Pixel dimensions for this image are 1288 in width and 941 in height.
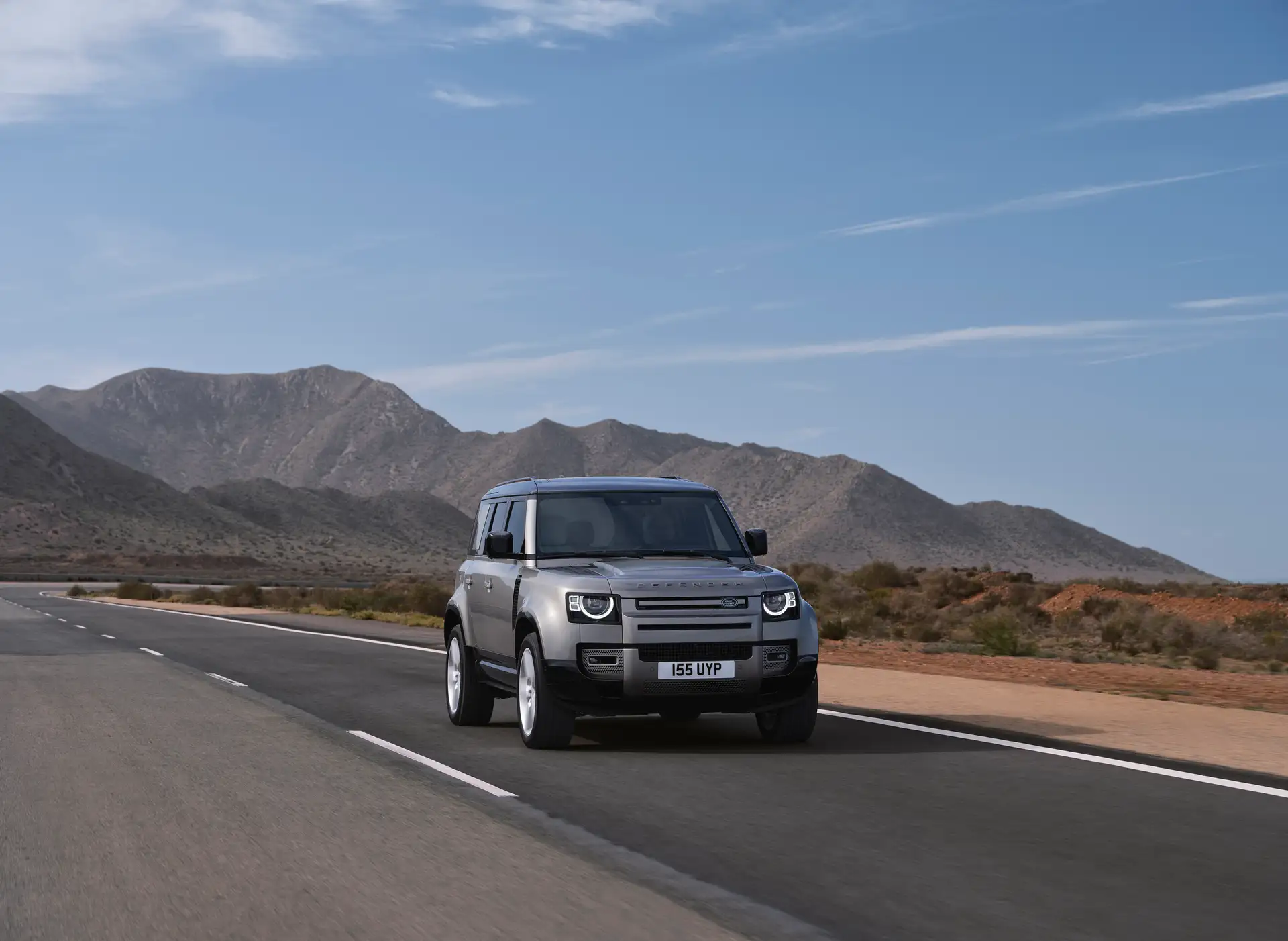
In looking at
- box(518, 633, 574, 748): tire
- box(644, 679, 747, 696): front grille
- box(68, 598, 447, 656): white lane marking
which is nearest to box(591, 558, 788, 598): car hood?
box(644, 679, 747, 696): front grille

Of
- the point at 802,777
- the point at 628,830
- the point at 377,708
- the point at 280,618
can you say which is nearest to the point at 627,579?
the point at 802,777

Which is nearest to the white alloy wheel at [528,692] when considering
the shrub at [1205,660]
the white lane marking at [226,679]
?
the white lane marking at [226,679]

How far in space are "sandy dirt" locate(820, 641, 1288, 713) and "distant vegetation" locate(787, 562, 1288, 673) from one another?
9.42 feet

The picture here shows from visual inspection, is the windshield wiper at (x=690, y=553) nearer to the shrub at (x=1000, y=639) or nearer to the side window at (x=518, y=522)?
the side window at (x=518, y=522)

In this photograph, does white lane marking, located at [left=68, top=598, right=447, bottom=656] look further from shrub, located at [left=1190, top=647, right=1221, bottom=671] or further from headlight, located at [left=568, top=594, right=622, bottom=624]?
shrub, located at [left=1190, top=647, right=1221, bottom=671]

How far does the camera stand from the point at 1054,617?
46312mm

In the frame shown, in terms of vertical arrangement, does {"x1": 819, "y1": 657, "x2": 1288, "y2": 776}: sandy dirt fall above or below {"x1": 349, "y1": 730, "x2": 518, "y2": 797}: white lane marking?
above

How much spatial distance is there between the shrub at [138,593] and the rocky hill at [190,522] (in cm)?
4558

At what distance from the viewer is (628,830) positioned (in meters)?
9.08

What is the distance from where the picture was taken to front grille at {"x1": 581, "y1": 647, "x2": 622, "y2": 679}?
11992 mm

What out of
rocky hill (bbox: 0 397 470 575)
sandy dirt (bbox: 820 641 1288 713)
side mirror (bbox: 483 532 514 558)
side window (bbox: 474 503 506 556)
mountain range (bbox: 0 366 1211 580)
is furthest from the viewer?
mountain range (bbox: 0 366 1211 580)

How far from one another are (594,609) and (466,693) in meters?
3.05

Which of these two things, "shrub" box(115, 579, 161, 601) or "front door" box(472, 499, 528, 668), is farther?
"shrub" box(115, 579, 161, 601)

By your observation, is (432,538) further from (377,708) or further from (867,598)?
(377,708)
